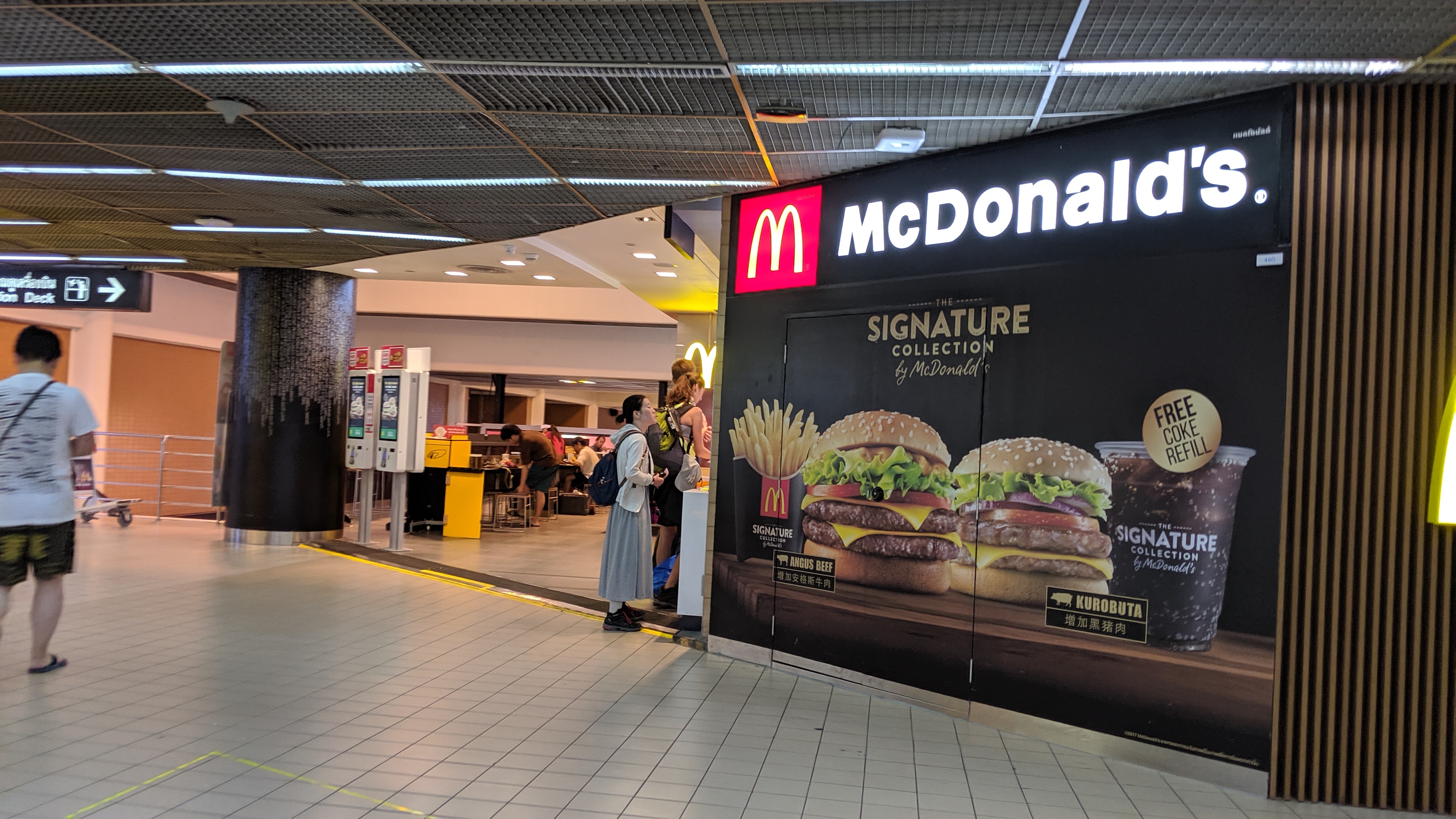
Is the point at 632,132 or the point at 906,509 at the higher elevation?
the point at 632,132

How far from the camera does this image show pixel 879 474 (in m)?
5.03

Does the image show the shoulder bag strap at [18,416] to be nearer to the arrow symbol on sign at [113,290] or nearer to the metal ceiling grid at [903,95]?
the metal ceiling grid at [903,95]

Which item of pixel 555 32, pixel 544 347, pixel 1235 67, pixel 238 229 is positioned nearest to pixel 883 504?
pixel 1235 67

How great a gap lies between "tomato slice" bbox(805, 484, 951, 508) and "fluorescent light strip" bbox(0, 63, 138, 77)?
13.0 ft

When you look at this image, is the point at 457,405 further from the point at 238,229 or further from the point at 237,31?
the point at 237,31

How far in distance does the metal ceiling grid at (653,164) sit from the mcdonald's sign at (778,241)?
27cm

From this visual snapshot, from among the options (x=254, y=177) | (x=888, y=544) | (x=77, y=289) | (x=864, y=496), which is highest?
(x=254, y=177)

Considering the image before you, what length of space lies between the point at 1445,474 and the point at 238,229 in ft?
28.0

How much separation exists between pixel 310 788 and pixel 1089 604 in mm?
3297

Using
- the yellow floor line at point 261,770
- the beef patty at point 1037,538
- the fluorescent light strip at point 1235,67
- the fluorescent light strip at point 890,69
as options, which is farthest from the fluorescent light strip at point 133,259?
the fluorescent light strip at point 1235,67

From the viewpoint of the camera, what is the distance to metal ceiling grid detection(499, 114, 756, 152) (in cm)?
462

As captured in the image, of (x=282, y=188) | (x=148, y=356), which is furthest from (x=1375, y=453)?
(x=148, y=356)

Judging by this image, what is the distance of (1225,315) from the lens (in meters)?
3.88

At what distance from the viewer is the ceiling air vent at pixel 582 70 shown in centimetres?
395
